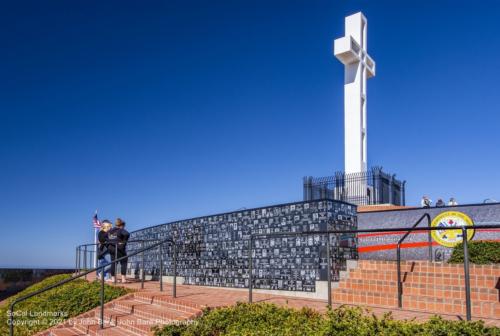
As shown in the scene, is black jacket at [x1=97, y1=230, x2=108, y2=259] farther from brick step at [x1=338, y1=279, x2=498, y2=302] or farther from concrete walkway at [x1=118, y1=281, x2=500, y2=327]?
brick step at [x1=338, y1=279, x2=498, y2=302]

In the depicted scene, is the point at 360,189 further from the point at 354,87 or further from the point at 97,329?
the point at 97,329

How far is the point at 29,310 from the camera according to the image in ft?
33.9

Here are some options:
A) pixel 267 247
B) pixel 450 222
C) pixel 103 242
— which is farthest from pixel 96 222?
pixel 450 222

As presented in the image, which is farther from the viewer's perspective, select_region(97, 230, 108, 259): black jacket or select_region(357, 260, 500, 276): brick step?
select_region(97, 230, 108, 259): black jacket

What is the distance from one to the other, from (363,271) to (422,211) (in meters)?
3.87

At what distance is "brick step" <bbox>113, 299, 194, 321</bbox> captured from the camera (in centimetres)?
766

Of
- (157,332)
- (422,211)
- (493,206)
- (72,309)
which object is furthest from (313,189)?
(157,332)

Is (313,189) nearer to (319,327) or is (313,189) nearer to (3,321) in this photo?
(3,321)

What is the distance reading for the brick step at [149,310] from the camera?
7.66 m

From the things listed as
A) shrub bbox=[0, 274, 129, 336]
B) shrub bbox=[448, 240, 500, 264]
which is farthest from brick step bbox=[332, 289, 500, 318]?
shrub bbox=[0, 274, 129, 336]

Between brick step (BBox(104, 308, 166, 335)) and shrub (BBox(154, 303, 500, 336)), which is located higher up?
shrub (BBox(154, 303, 500, 336))

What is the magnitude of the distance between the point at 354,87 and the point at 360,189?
600cm

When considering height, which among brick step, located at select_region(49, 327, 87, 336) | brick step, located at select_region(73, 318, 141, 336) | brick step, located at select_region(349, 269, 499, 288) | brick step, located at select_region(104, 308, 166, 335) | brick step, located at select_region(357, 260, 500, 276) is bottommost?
brick step, located at select_region(49, 327, 87, 336)

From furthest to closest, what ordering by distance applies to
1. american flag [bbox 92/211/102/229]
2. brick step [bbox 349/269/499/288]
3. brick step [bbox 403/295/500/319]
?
american flag [bbox 92/211/102/229] → brick step [bbox 349/269/499/288] → brick step [bbox 403/295/500/319]
